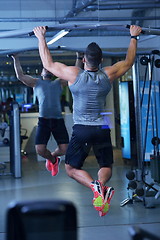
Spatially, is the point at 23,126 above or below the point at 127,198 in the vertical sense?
above

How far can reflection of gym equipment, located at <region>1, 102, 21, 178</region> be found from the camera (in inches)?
180

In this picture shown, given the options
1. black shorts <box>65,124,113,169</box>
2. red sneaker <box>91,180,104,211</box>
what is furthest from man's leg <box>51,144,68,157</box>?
red sneaker <box>91,180,104,211</box>

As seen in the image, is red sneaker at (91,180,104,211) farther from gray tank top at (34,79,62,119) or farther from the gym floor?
gray tank top at (34,79,62,119)

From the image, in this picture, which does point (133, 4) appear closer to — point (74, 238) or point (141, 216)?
point (141, 216)

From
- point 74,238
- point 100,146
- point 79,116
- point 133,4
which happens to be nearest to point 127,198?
point 100,146

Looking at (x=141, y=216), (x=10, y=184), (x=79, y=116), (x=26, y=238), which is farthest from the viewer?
(x=141, y=216)

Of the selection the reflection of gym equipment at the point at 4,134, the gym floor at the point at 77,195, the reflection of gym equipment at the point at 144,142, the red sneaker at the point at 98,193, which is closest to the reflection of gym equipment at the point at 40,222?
the red sneaker at the point at 98,193

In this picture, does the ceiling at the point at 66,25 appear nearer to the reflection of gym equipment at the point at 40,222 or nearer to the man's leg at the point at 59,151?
the man's leg at the point at 59,151

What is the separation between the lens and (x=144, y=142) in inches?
215

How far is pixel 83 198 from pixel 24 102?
1172 millimetres

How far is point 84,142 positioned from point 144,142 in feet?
3.85

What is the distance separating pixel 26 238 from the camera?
1.17 m

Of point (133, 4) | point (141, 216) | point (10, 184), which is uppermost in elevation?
point (133, 4)

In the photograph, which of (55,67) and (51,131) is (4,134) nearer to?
(51,131)
